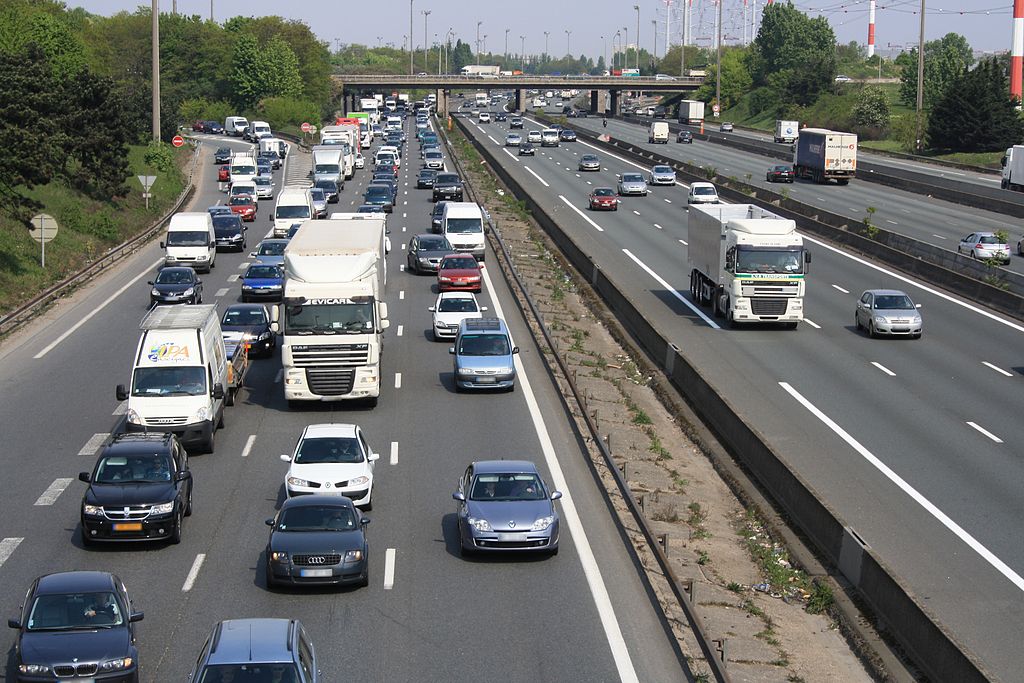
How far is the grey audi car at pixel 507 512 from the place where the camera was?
899 inches

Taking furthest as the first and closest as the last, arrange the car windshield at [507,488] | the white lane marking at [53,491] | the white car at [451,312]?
1. the white car at [451,312]
2. the white lane marking at [53,491]
3. the car windshield at [507,488]

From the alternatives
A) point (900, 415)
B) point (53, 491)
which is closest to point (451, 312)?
point (900, 415)

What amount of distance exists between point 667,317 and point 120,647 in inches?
1312

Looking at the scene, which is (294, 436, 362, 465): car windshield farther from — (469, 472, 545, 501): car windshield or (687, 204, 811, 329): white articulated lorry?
(687, 204, 811, 329): white articulated lorry

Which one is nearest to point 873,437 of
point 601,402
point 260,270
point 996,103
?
point 601,402

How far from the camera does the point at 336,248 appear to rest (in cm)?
3575

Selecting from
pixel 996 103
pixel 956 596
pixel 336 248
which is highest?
pixel 996 103

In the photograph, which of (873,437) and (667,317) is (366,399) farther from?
(667,317)

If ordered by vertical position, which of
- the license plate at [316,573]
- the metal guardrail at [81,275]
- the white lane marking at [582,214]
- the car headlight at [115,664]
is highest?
the white lane marking at [582,214]

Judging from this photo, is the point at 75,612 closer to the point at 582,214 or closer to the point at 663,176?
the point at 582,214

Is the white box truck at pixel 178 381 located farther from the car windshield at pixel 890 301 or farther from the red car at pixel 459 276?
the car windshield at pixel 890 301

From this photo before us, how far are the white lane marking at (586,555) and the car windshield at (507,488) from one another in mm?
1329

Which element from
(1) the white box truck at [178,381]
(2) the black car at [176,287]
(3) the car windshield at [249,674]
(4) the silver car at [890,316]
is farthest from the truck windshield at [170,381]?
(4) the silver car at [890,316]

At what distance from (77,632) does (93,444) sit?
1472 cm
